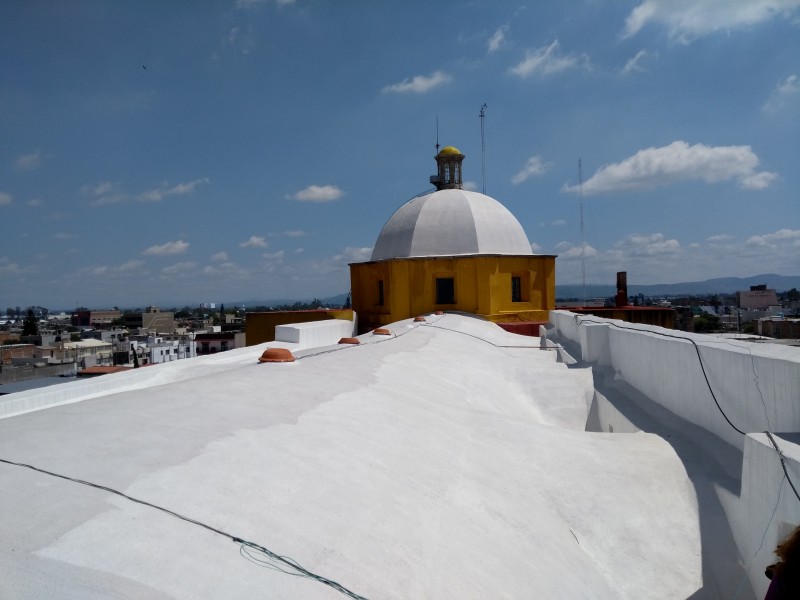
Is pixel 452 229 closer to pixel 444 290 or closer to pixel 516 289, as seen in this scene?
pixel 444 290

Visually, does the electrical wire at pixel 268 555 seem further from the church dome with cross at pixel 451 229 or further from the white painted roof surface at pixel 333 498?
the church dome with cross at pixel 451 229

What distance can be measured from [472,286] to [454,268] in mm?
865

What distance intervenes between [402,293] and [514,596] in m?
15.5

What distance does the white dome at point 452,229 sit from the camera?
18641 millimetres

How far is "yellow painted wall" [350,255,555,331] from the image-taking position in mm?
17641

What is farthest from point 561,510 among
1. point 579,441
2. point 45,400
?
point 45,400

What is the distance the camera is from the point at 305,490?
9.05 feet

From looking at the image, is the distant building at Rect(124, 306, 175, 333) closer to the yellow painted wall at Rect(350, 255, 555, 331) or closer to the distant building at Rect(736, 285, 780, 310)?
the yellow painted wall at Rect(350, 255, 555, 331)

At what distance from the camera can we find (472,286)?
17734 millimetres

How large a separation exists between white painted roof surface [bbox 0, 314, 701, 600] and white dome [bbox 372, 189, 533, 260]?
13300 mm

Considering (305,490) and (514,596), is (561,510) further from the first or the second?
(305,490)

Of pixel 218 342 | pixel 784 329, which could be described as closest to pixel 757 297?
pixel 784 329

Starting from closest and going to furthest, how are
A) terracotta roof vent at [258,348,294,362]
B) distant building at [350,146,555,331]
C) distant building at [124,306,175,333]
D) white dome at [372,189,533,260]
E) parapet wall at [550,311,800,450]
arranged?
1. parapet wall at [550,311,800,450]
2. terracotta roof vent at [258,348,294,362]
3. distant building at [350,146,555,331]
4. white dome at [372,189,533,260]
5. distant building at [124,306,175,333]

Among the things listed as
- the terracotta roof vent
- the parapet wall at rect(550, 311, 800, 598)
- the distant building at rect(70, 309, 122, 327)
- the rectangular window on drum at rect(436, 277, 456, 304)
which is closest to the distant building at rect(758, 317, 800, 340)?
the rectangular window on drum at rect(436, 277, 456, 304)
